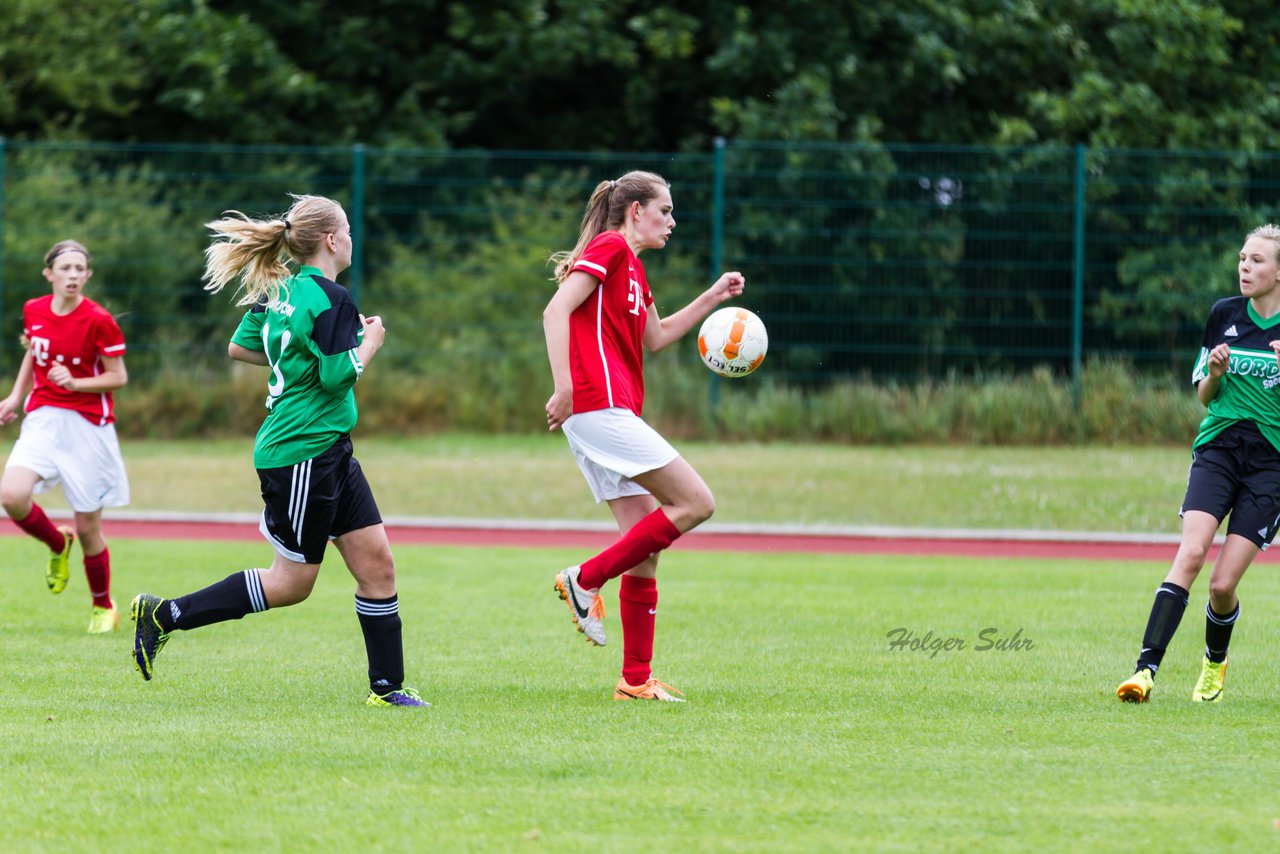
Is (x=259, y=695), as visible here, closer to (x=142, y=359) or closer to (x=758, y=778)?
(x=758, y=778)

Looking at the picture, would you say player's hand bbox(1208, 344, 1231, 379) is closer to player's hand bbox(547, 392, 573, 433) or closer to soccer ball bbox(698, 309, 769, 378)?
soccer ball bbox(698, 309, 769, 378)

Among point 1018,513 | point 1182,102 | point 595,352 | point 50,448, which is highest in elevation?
point 1182,102

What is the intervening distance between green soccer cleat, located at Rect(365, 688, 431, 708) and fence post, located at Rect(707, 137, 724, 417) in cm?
1249

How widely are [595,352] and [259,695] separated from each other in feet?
6.38

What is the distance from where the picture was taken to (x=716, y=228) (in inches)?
753

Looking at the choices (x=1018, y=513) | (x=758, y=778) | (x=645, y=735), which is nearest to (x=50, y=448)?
(x=645, y=735)

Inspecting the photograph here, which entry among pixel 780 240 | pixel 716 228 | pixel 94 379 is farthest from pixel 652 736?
pixel 716 228

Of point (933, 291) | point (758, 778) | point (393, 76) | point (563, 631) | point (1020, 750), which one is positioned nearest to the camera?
point (758, 778)

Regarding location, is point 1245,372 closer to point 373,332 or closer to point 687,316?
point 687,316

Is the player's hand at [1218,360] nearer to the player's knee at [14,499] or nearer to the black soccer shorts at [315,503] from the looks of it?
the black soccer shorts at [315,503]

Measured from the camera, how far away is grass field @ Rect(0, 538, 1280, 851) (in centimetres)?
464

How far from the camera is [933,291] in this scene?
18.8 metres

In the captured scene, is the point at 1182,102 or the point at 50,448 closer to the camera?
the point at 50,448
